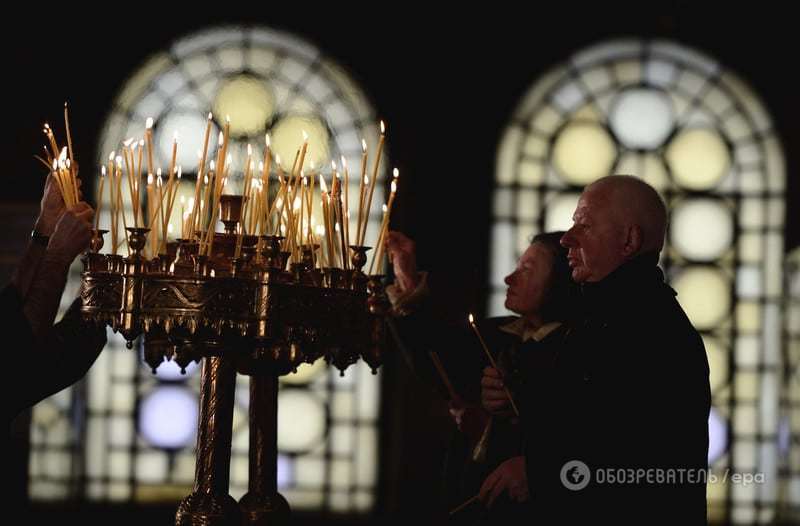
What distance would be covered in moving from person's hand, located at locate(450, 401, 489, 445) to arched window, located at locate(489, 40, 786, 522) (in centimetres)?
382

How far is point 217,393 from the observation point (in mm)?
3568

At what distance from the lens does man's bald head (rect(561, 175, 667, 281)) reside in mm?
3404

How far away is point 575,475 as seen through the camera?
3.29 m

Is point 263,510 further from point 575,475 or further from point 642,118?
point 642,118

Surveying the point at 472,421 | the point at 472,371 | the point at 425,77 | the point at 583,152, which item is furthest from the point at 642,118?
the point at 472,421

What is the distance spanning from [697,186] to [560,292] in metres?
4.26

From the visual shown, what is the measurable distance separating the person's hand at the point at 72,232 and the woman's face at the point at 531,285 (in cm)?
126

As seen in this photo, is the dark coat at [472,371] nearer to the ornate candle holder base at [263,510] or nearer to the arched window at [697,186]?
the ornate candle holder base at [263,510]

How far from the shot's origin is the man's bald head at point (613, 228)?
3404 millimetres

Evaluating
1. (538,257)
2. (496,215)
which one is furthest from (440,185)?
(538,257)

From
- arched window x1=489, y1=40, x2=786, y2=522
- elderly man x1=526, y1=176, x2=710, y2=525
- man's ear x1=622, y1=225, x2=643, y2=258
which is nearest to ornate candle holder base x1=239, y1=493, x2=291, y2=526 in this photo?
elderly man x1=526, y1=176, x2=710, y2=525

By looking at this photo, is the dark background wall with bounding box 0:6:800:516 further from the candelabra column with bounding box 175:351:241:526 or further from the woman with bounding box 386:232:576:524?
the candelabra column with bounding box 175:351:241:526

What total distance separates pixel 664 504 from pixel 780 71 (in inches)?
218

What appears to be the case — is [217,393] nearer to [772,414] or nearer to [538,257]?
[538,257]
